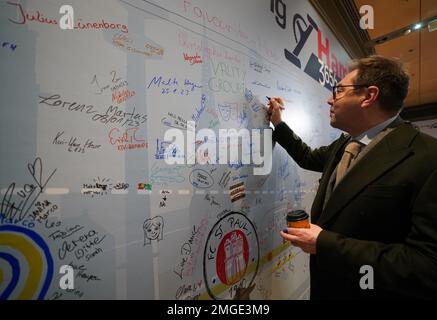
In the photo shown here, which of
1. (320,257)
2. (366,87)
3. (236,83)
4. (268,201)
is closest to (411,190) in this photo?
(320,257)

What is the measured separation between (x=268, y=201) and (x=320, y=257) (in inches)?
19.2

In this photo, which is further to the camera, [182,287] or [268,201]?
[268,201]

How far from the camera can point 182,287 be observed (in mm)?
816

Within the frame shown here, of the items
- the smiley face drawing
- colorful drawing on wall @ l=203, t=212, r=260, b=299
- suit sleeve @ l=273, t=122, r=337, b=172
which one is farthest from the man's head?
the smiley face drawing

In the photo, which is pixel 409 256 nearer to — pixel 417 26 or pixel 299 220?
pixel 299 220

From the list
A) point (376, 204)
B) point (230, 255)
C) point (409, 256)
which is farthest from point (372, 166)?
point (230, 255)

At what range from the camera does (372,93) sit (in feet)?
3.14

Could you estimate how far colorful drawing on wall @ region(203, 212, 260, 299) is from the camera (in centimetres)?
91

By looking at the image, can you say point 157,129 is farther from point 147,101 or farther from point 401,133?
point 401,133

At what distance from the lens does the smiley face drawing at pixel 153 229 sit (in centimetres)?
73

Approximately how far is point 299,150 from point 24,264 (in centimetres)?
127
